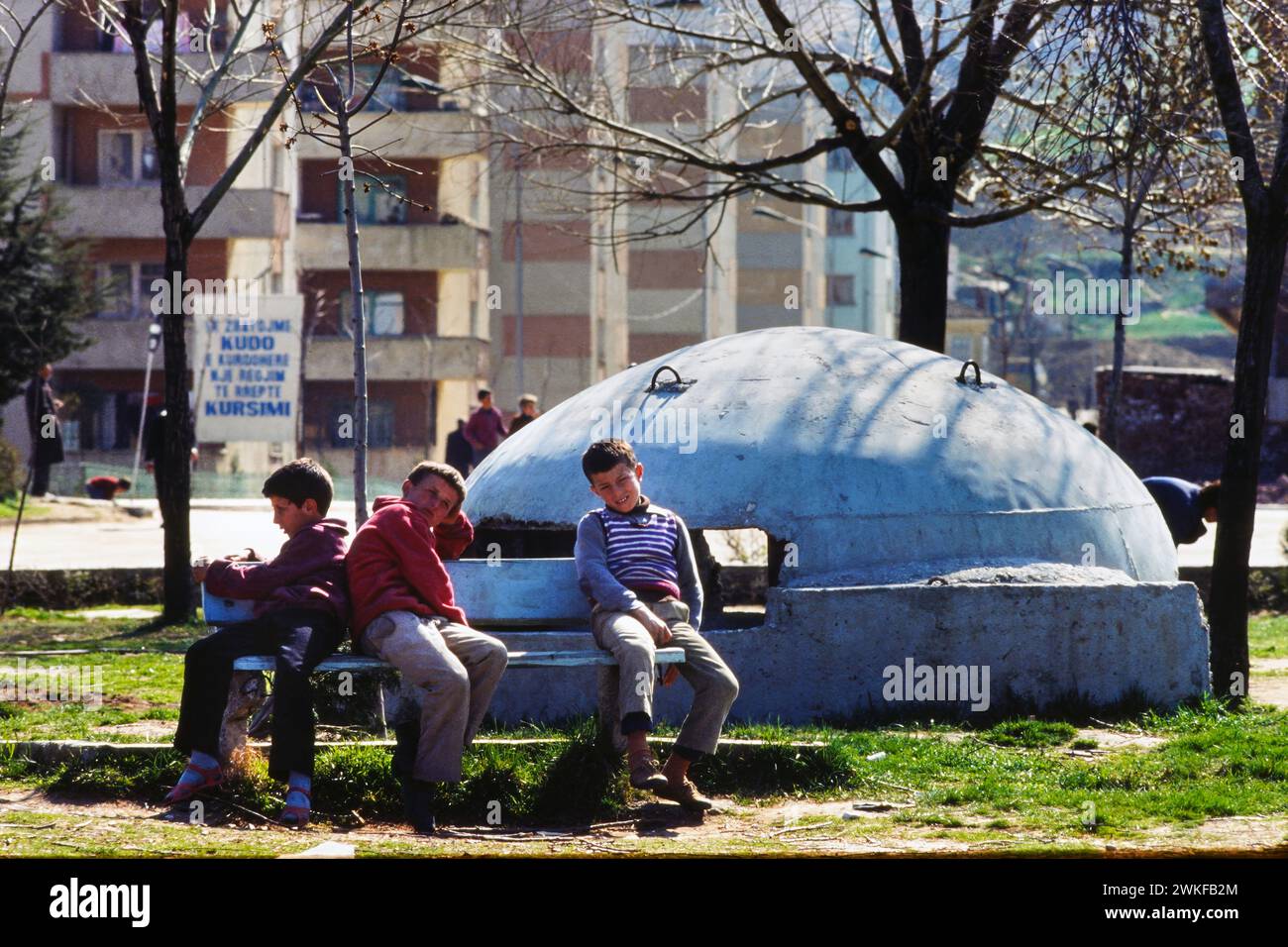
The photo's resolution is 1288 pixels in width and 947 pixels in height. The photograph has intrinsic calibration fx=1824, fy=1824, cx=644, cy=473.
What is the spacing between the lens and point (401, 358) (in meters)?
48.4

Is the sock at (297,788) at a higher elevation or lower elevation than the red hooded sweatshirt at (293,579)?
lower

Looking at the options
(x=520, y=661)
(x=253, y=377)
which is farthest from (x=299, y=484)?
(x=253, y=377)

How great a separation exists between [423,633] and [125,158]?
40.3 metres

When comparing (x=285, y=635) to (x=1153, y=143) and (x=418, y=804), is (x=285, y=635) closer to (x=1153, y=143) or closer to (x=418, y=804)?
(x=418, y=804)

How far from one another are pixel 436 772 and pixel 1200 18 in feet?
21.4

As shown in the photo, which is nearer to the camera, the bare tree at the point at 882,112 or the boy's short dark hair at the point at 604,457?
the boy's short dark hair at the point at 604,457

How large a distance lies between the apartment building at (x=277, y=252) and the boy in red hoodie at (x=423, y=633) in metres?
30.6

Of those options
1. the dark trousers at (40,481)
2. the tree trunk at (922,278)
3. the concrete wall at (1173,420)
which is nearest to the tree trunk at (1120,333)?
the tree trunk at (922,278)

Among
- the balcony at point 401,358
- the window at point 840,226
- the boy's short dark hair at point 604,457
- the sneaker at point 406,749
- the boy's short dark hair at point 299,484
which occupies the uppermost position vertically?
the window at point 840,226

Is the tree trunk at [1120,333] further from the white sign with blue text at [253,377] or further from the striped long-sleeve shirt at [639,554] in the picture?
the white sign with blue text at [253,377]

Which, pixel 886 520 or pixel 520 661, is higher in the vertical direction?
pixel 886 520

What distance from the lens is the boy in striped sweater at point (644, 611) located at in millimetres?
7227

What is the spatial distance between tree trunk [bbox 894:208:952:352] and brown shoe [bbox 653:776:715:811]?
28.3ft

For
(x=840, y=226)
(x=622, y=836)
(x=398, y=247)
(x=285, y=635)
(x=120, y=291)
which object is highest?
(x=840, y=226)
